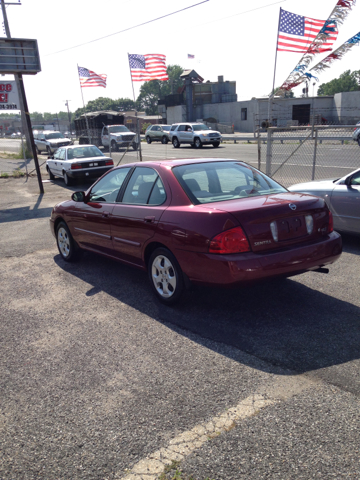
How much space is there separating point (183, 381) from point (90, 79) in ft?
80.2

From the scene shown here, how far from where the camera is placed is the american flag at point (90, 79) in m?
24.7

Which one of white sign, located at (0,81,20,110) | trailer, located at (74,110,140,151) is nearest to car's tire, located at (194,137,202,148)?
trailer, located at (74,110,140,151)

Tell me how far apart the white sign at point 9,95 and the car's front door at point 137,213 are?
41.4ft

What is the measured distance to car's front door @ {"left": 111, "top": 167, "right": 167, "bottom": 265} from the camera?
489 centimetres

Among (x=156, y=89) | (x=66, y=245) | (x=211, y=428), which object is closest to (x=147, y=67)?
(x=66, y=245)

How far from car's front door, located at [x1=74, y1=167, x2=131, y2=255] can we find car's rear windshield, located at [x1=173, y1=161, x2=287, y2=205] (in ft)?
3.75

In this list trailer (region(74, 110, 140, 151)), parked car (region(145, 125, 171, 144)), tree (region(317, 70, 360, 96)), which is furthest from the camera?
tree (region(317, 70, 360, 96))

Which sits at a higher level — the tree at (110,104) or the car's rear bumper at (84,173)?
the tree at (110,104)

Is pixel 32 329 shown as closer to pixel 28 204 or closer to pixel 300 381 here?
pixel 300 381

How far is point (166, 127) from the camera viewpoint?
43562 mm

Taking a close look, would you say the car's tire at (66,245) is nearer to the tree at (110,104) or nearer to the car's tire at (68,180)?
the car's tire at (68,180)

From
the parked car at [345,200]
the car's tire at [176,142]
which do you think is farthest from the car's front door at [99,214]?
the car's tire at [176,142]

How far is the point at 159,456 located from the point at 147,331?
1.77 metres

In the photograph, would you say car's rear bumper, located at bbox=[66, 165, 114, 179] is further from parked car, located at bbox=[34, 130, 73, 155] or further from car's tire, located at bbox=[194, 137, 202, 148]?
parked car, located at bbox=[34, 130, 73, 155]
